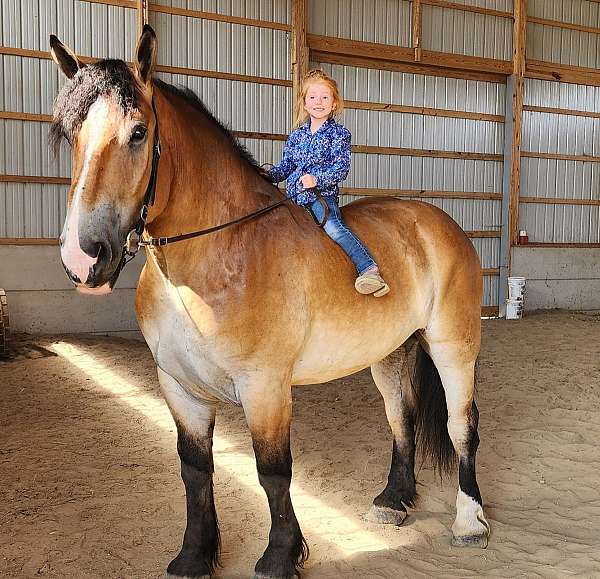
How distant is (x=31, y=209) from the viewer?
7.70 meters

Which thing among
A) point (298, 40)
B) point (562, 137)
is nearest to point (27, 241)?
point (298, 40)

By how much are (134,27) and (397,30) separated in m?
3.70

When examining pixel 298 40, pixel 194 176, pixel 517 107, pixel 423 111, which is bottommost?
pixel 194 176

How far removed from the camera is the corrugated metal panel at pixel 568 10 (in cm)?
1061

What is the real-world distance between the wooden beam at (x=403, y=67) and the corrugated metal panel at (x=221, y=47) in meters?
0.63

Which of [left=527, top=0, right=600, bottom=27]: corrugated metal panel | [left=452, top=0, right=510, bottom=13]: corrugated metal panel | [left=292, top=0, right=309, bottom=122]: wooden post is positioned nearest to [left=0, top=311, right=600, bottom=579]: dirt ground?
[left=292, top=0, right=309, bottom=122]: wooden post

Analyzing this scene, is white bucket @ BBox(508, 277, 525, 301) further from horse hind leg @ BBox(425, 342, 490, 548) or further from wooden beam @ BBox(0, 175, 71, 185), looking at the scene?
horse hind leg @ BBox(425, 342, 490, 548)

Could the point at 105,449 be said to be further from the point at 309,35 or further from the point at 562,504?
the point at 309,35

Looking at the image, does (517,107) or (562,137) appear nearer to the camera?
(517,107)

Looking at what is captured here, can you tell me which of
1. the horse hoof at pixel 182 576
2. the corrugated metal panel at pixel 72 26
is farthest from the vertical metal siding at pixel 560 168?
the horse hoof at pixel 182 576

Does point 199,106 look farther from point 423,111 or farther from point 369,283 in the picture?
point 423,111

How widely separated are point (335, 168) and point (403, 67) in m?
7.66

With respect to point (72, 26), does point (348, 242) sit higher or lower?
lower

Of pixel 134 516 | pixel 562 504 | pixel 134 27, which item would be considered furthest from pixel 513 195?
pixel 134 516
